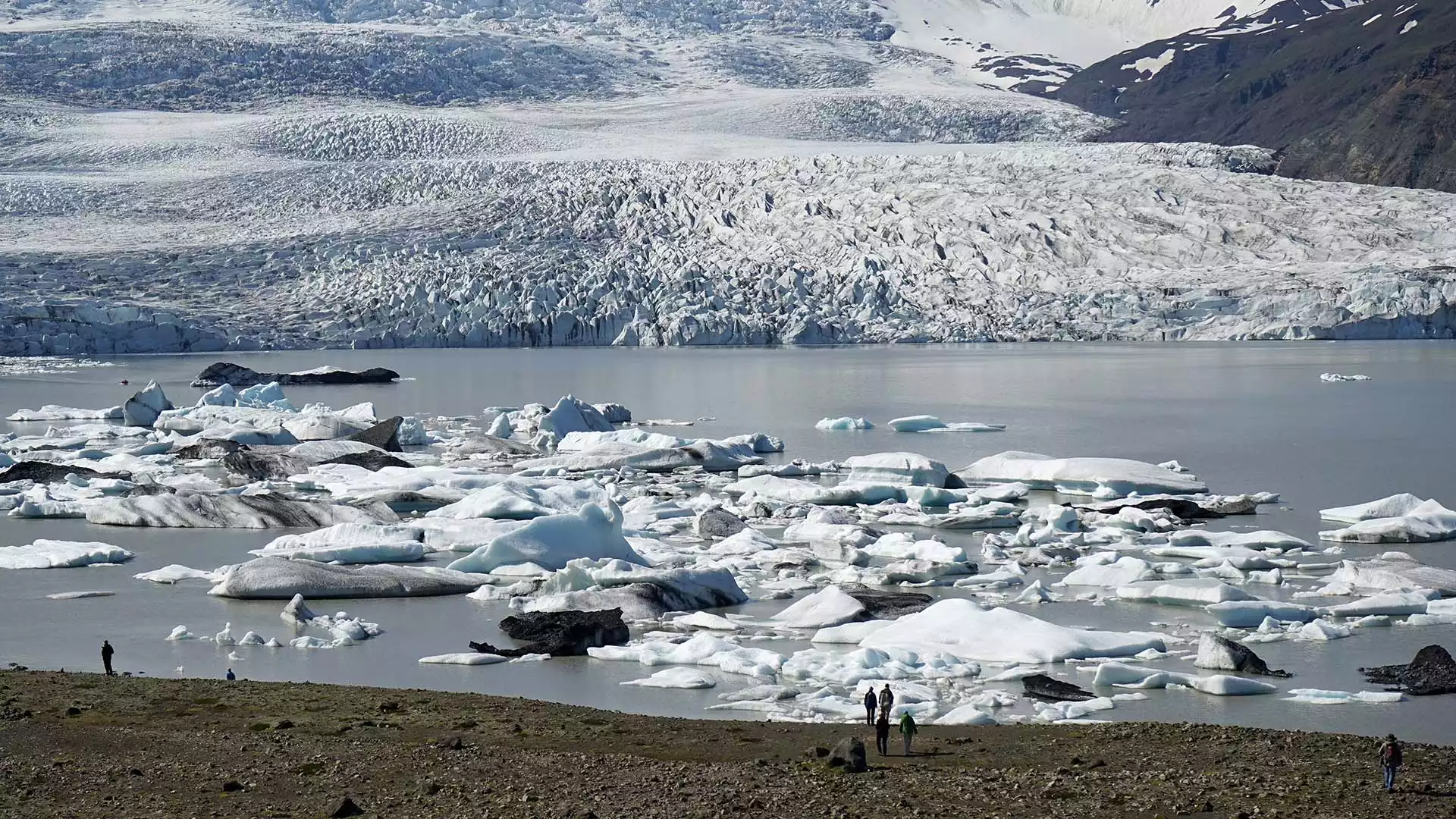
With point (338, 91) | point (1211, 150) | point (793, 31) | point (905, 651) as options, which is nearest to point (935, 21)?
point (793, 31)

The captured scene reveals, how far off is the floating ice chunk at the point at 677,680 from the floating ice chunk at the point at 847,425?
11.8 metres

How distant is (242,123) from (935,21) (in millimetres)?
46348

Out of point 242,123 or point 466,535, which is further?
point 242,123

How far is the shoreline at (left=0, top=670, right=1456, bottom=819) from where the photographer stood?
4.82 metres

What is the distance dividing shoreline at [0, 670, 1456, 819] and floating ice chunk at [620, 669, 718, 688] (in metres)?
0.60

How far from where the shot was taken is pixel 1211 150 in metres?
38.2

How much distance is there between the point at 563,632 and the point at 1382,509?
6743 millimetres

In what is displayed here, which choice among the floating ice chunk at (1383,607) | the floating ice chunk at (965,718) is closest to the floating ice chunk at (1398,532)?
the floating ice chunk at (1383,607)

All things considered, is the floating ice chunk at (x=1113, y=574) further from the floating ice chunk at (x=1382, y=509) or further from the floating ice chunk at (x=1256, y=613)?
the floating ice chunk at (x=1382, y=509)

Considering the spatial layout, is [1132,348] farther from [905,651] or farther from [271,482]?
[905,651]

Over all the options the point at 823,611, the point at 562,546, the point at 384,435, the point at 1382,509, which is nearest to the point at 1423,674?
the point at 823,611

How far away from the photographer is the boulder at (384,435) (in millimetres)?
16047

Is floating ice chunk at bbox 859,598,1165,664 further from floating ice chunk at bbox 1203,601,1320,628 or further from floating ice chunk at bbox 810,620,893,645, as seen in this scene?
floating ice chunk at bbox 1203,601,1320,628

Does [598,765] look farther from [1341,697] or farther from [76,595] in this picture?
[76,595]
